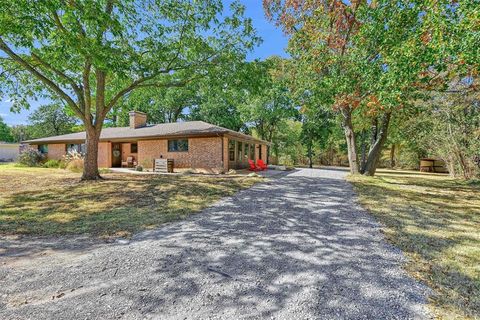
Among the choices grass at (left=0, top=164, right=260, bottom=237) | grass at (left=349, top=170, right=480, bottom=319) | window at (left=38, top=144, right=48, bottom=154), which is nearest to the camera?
grass at (left=349, top=170, right=480, bottom=319)

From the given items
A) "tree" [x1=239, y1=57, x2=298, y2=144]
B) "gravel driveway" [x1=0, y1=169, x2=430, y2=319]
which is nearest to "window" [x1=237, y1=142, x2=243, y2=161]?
"tree" [x1=239, y1=57, x2=298, y2=144]

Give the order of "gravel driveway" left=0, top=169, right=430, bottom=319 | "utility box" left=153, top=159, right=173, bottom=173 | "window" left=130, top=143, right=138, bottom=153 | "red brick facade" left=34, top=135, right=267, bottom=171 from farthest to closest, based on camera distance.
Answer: "window" left=130, top=143, right=138, bottom=153 → "utility box" left=153, top=159, right=173, bottom=173 → "red brick facade" left=34, top=135, right=267, bottom=171 → "gravel driveway" left=0, top=169, right=430, bottom=319

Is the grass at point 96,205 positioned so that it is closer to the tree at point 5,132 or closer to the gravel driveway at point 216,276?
the gravel driveway at point 216,276

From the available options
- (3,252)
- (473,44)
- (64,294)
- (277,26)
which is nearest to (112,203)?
(3,252)

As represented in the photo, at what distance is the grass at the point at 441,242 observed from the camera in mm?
2494

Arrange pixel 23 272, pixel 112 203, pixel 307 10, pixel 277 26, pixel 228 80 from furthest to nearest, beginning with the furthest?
pixel 277 26
pixel 307 10
pixel 228 80
pixel 112 203
pixel 23 272

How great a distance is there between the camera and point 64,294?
8.41ft

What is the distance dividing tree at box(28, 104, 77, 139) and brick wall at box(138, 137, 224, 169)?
27846 mm

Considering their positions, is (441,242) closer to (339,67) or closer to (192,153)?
(339,67)

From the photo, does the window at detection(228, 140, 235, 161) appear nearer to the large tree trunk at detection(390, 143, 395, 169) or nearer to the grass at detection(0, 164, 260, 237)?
the grass at detection(0, 164, 260, 237)

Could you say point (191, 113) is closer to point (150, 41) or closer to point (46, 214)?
point (150, 41)

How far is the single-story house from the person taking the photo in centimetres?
1506

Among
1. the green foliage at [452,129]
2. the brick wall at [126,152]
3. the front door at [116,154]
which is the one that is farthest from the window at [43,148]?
the green foliage at [452,129]

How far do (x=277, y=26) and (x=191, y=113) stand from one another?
2262 centimetres
